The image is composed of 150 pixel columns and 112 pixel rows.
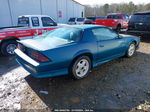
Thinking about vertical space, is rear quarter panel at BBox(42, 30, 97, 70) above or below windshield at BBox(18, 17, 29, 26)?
below

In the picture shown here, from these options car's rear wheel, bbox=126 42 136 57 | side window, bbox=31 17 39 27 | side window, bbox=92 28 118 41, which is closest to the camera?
side window, bbox=92 28 118 41

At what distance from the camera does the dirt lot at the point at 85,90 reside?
2.57 meters

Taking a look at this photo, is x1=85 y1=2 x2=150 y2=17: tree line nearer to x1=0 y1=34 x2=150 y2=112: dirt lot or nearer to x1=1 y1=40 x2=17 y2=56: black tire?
x1=1 y1=40 x2=17 y2=56: black tire

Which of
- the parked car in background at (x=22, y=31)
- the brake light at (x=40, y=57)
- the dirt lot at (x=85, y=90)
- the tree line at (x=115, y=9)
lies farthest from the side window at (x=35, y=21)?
the tree line at (x=115, y=9)

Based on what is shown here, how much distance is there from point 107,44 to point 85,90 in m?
1.72

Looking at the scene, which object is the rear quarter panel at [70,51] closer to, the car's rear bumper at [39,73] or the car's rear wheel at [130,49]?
the car's rear bumper at [39,73]

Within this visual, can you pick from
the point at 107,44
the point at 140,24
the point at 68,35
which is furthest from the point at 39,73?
the point at 140,24

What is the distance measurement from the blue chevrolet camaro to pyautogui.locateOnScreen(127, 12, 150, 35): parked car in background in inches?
165

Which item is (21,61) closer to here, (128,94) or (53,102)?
(53,102)

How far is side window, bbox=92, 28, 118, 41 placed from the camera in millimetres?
3789

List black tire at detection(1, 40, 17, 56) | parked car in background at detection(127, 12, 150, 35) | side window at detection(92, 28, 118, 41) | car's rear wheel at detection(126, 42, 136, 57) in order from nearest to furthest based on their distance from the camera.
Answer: side window at detection(92, 28, 118, 41) < car's rear wheel at detection(126, 42, 136, 57) < black tire at detection(1, 40, 17, 56) < parked car in background at detection(127, 12, 150, 35)

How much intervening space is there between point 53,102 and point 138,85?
2.20m

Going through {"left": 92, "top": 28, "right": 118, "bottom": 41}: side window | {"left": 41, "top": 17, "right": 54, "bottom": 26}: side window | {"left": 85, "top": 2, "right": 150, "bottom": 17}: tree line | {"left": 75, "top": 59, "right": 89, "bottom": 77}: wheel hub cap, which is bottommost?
{"left": 75, "top": 59, "right": 89, "bottom": 77}: wheel hub cap

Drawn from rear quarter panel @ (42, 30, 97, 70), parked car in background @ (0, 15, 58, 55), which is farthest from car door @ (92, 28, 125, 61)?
parked car in background @ (0, 15, 58, 55)
